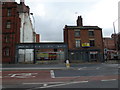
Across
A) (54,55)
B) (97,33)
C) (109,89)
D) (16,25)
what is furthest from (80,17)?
(109,89)

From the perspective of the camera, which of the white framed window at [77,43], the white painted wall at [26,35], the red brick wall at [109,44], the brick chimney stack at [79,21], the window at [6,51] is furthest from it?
the red brick wall at [109,44]

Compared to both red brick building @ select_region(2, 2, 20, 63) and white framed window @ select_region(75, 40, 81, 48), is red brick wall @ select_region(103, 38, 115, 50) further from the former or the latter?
red brick building @ select_region(2, 2, 20, 63)

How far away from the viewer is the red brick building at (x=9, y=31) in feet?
101

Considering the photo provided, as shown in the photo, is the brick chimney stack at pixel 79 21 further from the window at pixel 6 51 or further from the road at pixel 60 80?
the road at pixel 60 80

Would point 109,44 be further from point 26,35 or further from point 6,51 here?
point 6,51

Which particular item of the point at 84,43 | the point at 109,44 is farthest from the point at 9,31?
the point at 109,44

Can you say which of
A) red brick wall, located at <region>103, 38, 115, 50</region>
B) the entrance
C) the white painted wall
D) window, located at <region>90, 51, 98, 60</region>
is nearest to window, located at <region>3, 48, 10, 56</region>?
the entrance

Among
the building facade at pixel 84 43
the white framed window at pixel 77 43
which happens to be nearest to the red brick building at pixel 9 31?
the building facade at pixel 84 43

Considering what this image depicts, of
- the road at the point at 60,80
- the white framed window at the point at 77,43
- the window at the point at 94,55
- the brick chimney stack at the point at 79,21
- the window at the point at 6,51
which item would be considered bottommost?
the road at the point at 60,80

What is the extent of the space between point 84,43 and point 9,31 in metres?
17.7

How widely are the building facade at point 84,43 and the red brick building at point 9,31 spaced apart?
12198 mm

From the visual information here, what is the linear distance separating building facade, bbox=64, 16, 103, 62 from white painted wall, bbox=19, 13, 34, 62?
9.41 meters

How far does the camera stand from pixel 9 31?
104 feet

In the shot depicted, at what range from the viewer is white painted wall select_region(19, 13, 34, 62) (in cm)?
3214
